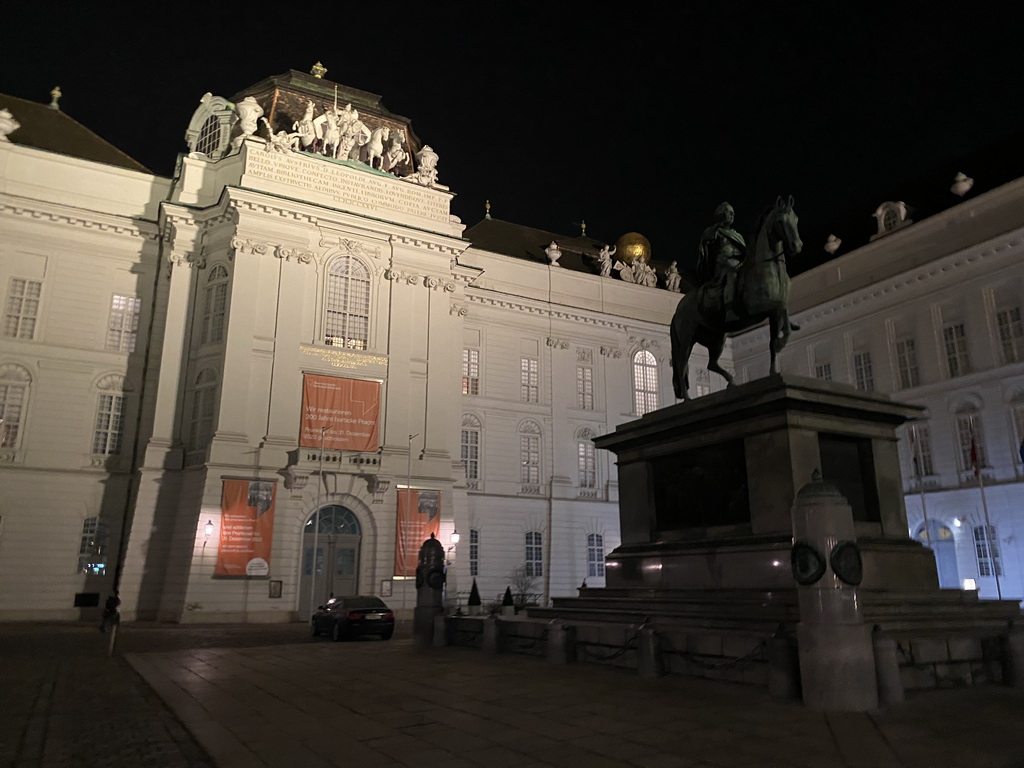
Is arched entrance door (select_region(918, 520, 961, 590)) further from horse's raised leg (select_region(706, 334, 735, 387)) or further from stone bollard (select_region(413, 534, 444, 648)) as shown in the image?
stone bollard (select_region(413, 534, 444, 648))

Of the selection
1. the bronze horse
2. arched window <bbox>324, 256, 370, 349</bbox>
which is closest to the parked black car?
the bronze horse

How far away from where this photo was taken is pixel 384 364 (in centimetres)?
3062

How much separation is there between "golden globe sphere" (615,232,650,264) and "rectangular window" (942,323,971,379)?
55.8ft

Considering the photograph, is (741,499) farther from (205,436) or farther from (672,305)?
(672,305)

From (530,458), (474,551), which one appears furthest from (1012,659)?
(530,458)

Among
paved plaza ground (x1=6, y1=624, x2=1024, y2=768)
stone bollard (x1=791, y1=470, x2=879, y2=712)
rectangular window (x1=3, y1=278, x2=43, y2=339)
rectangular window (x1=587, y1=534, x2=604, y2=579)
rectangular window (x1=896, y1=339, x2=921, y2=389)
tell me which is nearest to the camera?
paved plaza ground (x1=6, y1=624, x2=1024, y2=768)

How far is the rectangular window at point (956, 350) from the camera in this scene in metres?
32.0

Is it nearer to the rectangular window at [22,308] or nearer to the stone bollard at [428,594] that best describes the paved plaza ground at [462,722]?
the stone bollard at [428,594]

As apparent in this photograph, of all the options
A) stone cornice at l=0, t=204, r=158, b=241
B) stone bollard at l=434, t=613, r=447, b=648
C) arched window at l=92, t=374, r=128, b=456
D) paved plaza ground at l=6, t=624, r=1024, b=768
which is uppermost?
stone cornice at l=0, t=204, r=158, b=241

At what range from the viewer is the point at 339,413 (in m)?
29.1

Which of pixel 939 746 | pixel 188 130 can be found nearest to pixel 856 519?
pixel 939 746

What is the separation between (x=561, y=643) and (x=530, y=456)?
973 inches

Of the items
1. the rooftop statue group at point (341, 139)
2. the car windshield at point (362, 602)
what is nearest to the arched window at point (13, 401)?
the rooftop statue group at point (341, 139)

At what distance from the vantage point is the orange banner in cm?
2855
